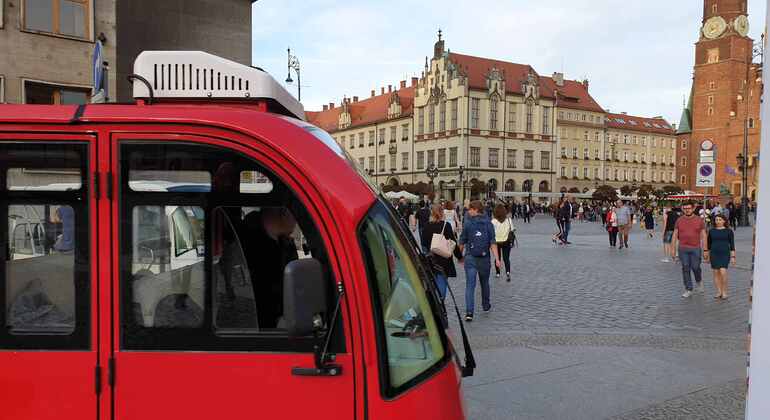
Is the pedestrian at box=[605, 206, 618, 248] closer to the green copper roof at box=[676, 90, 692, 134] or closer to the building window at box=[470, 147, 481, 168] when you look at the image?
the building window at box=[470, 147, 481, 168]

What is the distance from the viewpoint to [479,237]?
8836 mm

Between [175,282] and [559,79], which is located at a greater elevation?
[559,79]

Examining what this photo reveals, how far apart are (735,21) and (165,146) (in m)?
108

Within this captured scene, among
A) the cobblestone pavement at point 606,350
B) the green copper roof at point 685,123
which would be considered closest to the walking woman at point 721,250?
the cobblestone pavement at point 606,350

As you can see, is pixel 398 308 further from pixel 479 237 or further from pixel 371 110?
pixel 371 110

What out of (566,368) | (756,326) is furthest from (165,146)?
(566,368)

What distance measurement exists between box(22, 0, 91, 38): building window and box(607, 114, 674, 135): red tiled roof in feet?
308

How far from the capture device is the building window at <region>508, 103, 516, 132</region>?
78000 millimetres

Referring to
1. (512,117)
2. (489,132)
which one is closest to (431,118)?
(489,132)

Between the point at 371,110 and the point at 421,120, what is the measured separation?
17177 millimetres

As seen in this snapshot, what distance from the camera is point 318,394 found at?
237cm

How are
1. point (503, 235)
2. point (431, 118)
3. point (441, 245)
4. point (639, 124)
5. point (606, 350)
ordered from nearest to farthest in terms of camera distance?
point (606, 350)
point (441, 245)
point (503, 235)
point (431, 118)
point (639, 124)

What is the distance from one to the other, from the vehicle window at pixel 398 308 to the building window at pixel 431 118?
255ft

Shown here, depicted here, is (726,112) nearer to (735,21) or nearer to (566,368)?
(735,21)
